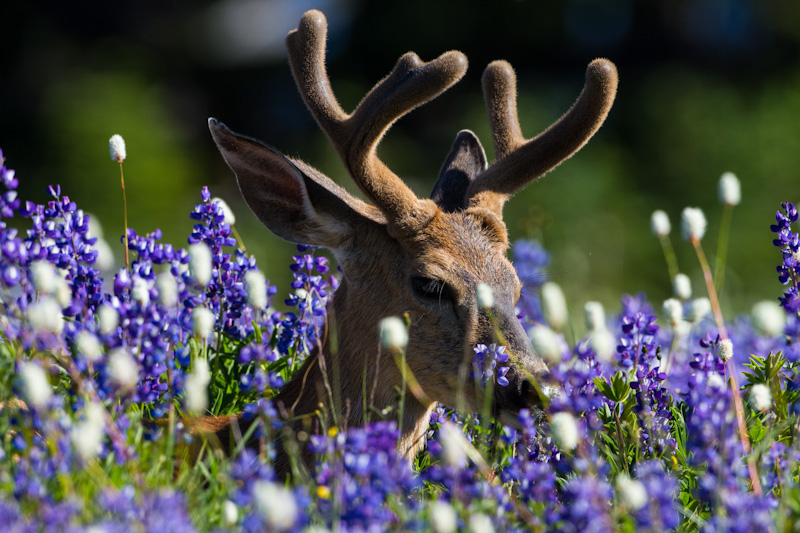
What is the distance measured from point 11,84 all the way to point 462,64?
17.2m

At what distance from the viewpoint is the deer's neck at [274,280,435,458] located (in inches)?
147

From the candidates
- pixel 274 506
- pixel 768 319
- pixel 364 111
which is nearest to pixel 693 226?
pixel 768 319

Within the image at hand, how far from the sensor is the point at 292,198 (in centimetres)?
416

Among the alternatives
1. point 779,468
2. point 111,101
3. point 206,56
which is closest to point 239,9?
point 206,56

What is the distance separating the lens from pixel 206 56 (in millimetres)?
19703

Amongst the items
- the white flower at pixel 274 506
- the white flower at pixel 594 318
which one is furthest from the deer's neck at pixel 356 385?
the white flower at pixel 274 506

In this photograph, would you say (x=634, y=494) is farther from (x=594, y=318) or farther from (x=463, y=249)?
(x=463, y=249)

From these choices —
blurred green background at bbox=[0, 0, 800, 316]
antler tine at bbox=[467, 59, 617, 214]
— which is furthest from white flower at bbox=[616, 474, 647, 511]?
blurred green background at bbox=[0, 0, 800, 316]

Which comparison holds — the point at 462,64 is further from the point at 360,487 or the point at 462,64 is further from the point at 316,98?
the point at 360,487

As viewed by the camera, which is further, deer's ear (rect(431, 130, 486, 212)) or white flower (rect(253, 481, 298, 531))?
deer's ear (rect(431, 130, 486, 212))

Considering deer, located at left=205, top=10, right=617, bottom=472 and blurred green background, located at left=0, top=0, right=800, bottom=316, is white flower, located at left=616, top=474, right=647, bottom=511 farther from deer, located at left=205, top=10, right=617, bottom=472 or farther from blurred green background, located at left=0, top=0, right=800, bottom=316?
blurred green background, located at left=0, top=0, right=800, bottom=316

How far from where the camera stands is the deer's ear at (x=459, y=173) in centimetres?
442

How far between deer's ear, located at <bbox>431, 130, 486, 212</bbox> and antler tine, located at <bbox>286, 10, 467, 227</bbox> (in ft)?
1.12

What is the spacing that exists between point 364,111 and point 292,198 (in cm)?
50
